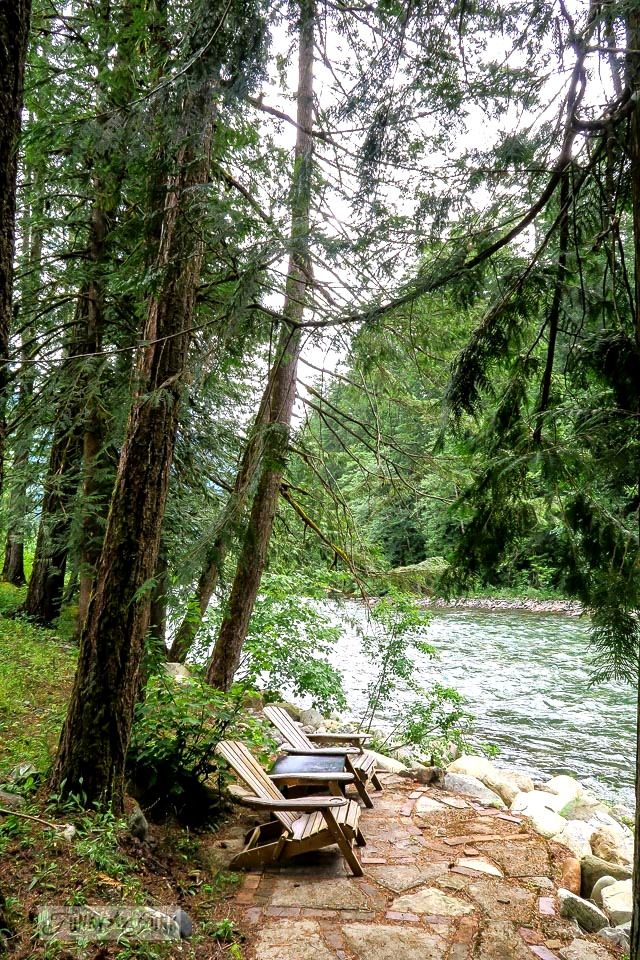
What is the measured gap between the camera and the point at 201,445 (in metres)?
6.53

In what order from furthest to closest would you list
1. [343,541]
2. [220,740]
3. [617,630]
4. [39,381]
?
[343,541], [39,381], [220,740], [617,630]

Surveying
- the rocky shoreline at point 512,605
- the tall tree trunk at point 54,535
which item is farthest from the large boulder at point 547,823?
the rocky shoreline at point 512,605

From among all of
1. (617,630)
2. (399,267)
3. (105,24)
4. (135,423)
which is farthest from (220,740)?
(105,24)

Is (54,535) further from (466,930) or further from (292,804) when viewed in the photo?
(466,930)

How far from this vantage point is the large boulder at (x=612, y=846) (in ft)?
16.0

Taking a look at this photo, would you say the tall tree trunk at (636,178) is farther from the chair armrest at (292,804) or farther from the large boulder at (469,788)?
the large boulder at (469,788)

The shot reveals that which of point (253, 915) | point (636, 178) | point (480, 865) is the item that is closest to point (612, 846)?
point (480, 865)

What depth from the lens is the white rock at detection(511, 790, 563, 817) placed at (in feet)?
17.6

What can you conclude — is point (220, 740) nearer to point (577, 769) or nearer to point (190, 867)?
point (190, 867)

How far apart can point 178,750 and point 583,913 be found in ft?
8.33

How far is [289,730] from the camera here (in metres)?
5.25

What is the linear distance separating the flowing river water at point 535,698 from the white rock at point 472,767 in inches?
28.0

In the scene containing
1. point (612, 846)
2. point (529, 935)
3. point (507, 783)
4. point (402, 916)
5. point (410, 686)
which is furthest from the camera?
point (410, 686)

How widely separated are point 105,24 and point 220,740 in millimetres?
4641
